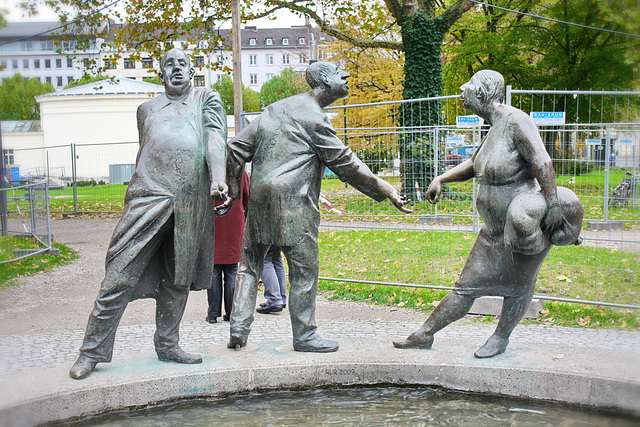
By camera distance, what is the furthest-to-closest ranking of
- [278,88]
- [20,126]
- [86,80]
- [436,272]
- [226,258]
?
[278,88]
[86,80]
[20,126]
[436,272]
[226,258]

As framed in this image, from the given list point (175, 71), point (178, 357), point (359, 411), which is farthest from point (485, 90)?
point (178, 357)

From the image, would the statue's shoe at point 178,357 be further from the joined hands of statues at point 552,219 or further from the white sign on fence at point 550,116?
the white sign on fence at point 550,116

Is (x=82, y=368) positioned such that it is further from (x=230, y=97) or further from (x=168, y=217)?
(x=230, y=97)

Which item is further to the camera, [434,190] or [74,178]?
[74,178]

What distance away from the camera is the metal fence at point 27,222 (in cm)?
1185

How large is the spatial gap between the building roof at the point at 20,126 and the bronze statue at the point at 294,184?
1190 cm

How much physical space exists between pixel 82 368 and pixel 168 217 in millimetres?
1092

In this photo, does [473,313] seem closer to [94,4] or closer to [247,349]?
[247,349]

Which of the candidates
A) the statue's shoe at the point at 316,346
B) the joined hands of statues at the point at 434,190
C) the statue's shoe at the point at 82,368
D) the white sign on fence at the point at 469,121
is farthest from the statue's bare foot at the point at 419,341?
the white sign on fence at the point at 469,121

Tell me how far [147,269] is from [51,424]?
44.7 inches

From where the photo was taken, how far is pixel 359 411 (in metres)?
3.90

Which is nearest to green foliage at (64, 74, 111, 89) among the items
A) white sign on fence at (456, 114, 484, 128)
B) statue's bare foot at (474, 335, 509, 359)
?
white sign on fence at (456, 114, 484, 128)

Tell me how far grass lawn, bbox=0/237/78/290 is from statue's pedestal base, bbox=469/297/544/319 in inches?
268

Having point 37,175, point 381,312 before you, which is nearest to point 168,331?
point 381,312
